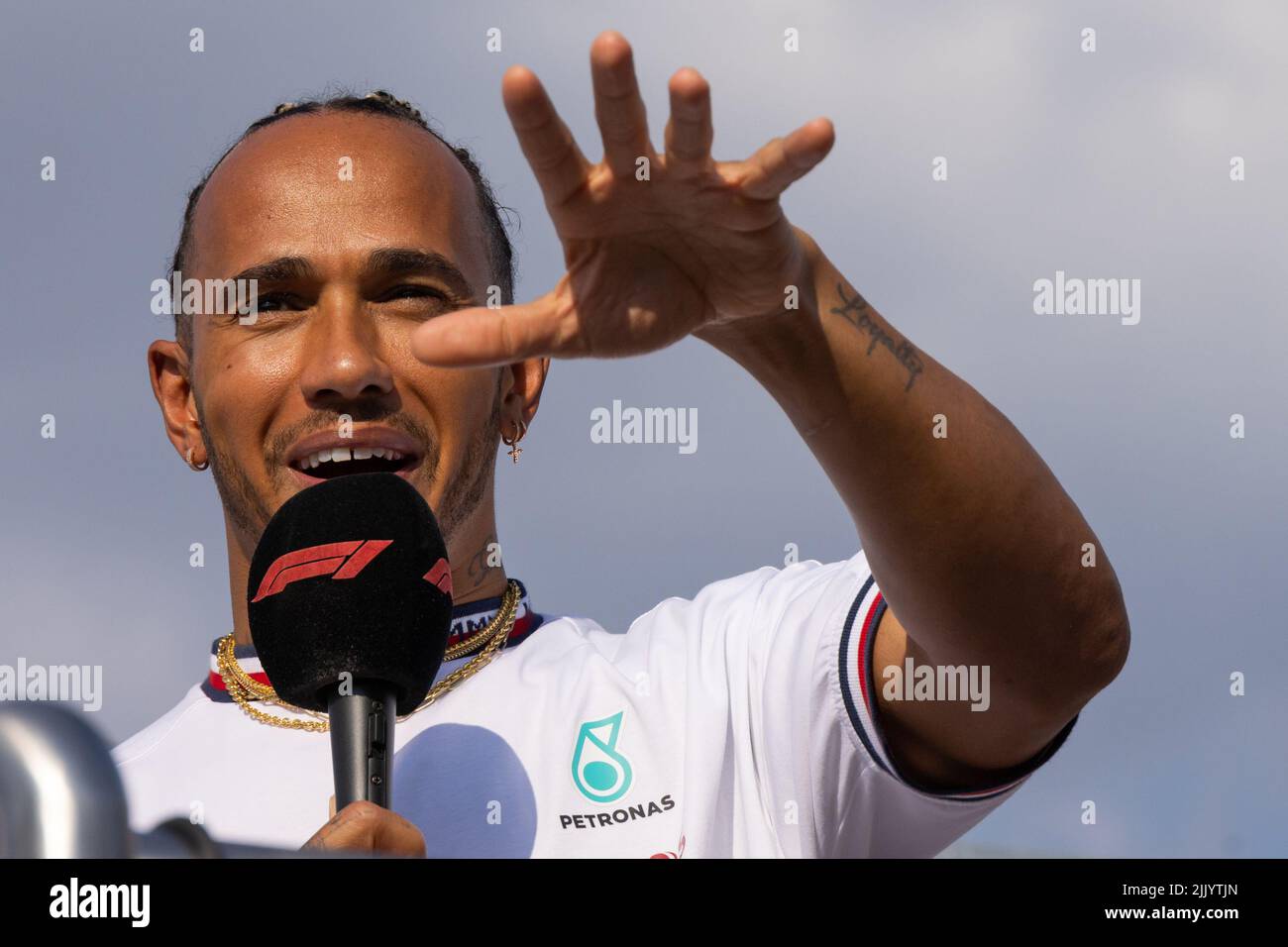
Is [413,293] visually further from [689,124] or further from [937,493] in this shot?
[689,124]

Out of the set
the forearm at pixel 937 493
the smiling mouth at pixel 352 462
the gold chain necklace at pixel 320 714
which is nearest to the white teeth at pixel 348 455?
the smiling mouth at pixel 352 462

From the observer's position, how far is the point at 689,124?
2232mm

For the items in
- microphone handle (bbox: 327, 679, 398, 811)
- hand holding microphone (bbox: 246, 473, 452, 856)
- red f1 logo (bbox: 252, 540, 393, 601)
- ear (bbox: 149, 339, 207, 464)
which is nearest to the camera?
microphone handle (bbox: 327, 679, 398, 811)

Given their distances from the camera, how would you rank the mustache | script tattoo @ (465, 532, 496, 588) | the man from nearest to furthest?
the man < the mustache < script tattoo @ (465, 532, 496, 588)

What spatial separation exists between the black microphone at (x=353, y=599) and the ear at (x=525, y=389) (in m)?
1.58

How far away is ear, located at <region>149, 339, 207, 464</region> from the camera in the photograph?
4.45 m

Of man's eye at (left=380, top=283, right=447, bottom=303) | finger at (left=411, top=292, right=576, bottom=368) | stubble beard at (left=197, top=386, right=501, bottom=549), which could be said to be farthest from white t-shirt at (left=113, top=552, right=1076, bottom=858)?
finger at (left=411, top=292, right=576, bottom=368)

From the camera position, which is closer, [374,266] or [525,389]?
[374,266]

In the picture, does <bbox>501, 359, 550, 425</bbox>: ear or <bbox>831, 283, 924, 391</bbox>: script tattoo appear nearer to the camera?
<bbox>831, 283, 924, 391</bbox>: script tattoo

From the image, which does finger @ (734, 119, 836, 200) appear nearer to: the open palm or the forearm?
the open palm

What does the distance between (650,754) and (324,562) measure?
44.2 inches

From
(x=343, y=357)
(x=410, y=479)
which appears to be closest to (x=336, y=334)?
(x=343, y=357)

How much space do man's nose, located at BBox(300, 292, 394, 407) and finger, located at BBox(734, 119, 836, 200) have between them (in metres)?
1.50
